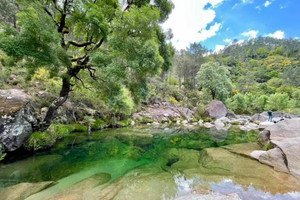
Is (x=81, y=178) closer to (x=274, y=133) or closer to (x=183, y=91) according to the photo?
(x=274, y=133)

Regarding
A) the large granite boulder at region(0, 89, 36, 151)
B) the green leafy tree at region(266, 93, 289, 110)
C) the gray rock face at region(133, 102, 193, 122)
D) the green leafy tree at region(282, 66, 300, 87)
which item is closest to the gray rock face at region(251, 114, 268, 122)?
the gray rock face at region(133, 102, 193, 122)

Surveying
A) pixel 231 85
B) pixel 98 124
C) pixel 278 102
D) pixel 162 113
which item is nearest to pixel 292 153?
pixel 98 124

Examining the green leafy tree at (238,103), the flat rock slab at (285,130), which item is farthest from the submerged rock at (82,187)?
the green leafy tree at (238,103)

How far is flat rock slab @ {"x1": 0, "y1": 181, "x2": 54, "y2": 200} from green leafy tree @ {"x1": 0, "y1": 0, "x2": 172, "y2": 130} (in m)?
4.74

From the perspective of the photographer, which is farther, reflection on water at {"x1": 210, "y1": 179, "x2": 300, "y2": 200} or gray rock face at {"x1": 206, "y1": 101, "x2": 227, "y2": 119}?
gray rock face at {"x1": 206, "y1": 101, "x2": 227, "y2": 119}

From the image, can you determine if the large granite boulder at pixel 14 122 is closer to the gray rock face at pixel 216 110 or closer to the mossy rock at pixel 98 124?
the mossy rock at pixel 98 124

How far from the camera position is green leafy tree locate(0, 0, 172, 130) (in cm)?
634

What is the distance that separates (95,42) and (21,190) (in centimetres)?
761

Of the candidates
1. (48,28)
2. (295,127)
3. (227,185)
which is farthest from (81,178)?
(295,127)

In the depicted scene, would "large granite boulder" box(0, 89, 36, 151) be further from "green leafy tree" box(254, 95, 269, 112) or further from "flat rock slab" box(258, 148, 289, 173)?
"green leafy tree" box(254, 95, 269, 112)

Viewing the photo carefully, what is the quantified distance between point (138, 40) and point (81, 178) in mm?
6129

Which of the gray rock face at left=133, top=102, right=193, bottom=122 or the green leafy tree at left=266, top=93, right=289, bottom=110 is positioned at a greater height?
the green leafy tree at left=266, top=93, right=289, bottom=110

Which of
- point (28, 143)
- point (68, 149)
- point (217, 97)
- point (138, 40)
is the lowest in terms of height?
point (68, 149)

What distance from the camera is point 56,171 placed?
5.81 m
